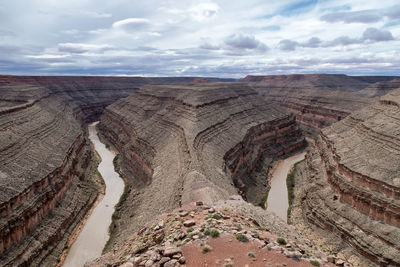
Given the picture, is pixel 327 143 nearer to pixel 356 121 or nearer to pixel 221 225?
pixel 356 121

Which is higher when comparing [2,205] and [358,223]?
[2,205]

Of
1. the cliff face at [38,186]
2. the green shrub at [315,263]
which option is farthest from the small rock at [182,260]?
the cliff face at [38,186]

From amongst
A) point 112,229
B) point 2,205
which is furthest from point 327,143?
point 2,205

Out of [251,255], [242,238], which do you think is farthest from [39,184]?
[251,255]

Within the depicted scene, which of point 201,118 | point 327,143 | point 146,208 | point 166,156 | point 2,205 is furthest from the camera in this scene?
point 201,118

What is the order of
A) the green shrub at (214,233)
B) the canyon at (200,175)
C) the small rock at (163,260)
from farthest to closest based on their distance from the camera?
the canyon at (200,175) < the green shrub at (214,233) < the small rock at (163,260)

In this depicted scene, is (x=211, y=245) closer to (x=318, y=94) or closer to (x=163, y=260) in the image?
(x=163, y=260)

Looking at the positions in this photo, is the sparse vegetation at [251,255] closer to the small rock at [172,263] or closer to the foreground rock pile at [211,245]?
the foreground rock pile at [211,245]
